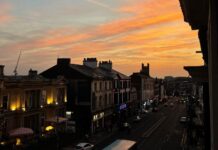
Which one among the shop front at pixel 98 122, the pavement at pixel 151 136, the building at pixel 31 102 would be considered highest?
the building at pixel 31 102

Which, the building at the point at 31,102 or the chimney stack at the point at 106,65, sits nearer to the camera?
the building at the point at 31,102

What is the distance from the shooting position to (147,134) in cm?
6594

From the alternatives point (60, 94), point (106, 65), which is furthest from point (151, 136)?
point (106, 65)

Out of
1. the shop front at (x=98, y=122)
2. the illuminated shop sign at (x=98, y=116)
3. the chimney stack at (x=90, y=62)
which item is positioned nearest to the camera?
the shop front at (x=98, y=122)

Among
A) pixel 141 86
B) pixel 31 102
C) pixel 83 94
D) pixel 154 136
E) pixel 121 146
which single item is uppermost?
pixel 141 86

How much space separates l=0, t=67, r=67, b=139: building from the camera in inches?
1662

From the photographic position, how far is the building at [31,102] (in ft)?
139

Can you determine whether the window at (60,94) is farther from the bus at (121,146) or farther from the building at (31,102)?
the bus at (121,146)

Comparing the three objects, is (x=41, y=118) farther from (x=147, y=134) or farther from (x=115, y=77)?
Answer: (x=115, y=77)

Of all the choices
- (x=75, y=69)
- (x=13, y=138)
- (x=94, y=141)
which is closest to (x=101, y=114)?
(x=75, y=69)

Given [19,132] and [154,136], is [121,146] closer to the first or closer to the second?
[19,132]

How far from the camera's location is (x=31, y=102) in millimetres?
48125

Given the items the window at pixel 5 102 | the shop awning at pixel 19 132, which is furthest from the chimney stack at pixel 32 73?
the shop awning at pixel 19 132

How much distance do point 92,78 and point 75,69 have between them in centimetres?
350
